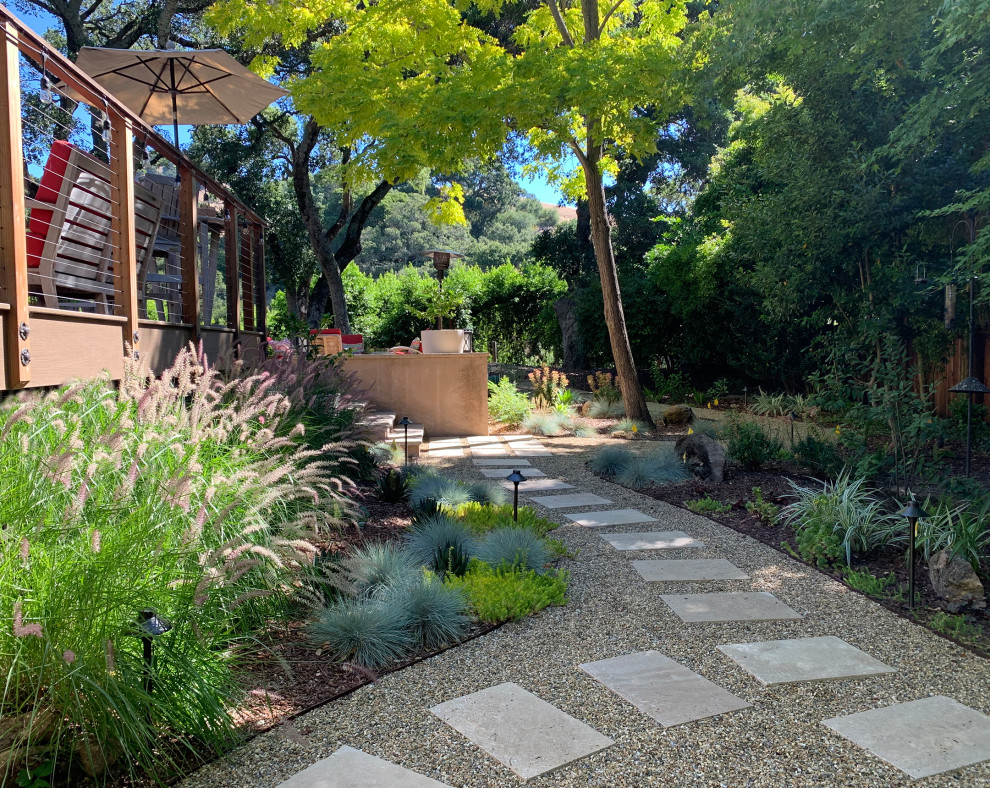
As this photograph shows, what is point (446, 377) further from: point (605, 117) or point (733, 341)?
point (733, 341)

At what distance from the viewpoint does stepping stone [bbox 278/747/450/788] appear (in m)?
1.81

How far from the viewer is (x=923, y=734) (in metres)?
2.14

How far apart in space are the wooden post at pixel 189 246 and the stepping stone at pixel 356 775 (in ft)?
11.4

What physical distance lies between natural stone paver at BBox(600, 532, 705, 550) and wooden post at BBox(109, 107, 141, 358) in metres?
2.95

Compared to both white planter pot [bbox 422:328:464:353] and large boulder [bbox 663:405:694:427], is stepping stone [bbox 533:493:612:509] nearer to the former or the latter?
white planter pot [bbox 422:328:464:353]

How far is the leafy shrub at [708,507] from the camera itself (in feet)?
16.8

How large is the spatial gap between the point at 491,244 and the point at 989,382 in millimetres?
24728

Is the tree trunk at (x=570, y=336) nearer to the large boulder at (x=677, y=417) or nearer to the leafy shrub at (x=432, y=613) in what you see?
the large boulder at (x=677, y=417)

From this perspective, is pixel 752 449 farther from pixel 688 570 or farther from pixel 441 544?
pixel 441 544

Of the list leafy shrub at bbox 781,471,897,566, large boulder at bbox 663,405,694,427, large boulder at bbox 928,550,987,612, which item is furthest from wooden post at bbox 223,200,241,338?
large boulder at bbox 663,405,694,427

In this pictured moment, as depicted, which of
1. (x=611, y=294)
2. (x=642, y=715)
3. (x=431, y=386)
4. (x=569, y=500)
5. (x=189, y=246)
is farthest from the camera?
(x=611, y=294)

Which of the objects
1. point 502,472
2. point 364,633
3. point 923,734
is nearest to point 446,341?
point 502,472

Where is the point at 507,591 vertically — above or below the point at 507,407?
below

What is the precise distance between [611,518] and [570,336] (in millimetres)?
9669
